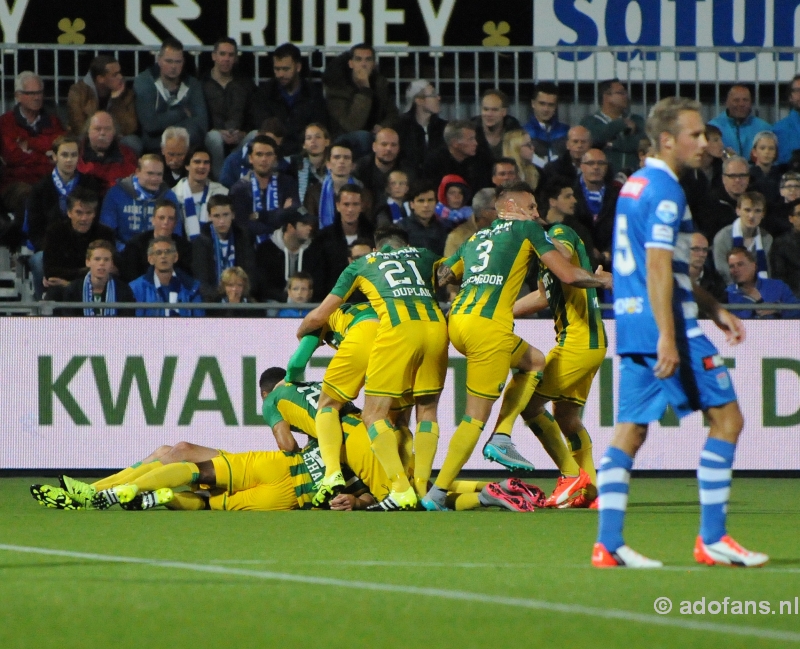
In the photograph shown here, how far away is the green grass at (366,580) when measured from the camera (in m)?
4.64

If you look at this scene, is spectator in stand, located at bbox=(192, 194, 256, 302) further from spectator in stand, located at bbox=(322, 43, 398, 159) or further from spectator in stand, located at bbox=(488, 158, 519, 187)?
spectator in stand, located at bbox=(488, 158, 519, 187)

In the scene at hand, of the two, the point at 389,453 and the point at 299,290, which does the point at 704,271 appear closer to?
the point at 299,290

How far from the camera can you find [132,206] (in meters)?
14.0

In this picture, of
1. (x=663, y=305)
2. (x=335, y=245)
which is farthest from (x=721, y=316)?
(x=335, y=245)

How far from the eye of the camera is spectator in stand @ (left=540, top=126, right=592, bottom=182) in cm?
1493

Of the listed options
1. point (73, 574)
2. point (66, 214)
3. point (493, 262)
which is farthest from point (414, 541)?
point (66, 214)

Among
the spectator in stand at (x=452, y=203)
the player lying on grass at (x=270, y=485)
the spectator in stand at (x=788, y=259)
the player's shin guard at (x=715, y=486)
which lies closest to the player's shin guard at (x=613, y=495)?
the player's shin guard at (x=715, y=486)

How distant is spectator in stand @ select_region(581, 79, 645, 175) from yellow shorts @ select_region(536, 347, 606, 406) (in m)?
5.69

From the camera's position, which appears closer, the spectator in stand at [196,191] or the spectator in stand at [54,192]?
the spectator in stand at [54,192]

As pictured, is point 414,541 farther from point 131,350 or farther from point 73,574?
point 131,350

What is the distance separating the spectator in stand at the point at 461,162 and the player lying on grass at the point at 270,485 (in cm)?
507

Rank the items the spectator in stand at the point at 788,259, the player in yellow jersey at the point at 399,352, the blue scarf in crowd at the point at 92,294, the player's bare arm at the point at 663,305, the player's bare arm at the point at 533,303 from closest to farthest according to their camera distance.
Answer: the player's bare arm at the point at 663,305 < the player in yellow jersey at the point at 399,352 < the player's bare arm at the point at 533,303 < the blue scarf in crowd at the point at 92,294 < the spectator in stand at the point at 788,259

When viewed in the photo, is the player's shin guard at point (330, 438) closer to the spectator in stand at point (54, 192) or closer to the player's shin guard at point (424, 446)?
the player's shin guard at point (424, 446)

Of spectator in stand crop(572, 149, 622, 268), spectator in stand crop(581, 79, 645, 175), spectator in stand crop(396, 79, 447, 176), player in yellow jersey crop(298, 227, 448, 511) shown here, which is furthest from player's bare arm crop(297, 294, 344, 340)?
spectator in stand crop(581, 79, 645, 175)
